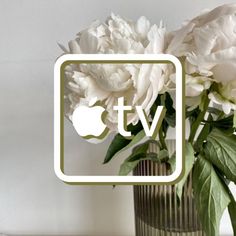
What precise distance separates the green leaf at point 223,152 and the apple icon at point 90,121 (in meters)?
0.12

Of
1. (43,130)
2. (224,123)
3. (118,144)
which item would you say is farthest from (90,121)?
(43,130)

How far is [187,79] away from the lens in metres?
0.45

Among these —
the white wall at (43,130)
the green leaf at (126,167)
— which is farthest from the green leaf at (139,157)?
the white wall at (43,130)

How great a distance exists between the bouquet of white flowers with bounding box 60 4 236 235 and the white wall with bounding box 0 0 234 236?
0.87 ft

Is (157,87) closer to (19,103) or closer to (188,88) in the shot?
(188,88)

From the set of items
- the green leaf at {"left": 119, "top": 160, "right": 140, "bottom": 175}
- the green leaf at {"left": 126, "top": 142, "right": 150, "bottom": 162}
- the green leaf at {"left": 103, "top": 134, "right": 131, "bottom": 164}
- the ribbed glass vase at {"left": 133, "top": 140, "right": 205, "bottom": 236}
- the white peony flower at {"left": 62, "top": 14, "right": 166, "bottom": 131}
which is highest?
the white peony flower at {"left": 62, "top": 14, "right": 166, "bottom": 131}

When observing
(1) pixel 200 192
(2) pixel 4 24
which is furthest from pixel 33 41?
(1) pixel 200 192

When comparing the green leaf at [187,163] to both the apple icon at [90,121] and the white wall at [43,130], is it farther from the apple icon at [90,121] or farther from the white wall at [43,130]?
the white wall at [43,130]

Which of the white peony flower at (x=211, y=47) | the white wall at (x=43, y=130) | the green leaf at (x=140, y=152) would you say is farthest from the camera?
the white wall at (x=43, y=130)

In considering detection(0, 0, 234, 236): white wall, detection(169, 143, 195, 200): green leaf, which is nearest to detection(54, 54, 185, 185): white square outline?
detection(169, 143, 195, 200): green leaf

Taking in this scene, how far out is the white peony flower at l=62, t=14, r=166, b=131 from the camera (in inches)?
17.8

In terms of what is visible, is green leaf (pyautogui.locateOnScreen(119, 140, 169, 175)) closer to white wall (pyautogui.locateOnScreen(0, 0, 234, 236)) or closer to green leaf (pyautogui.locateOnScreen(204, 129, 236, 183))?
green leaf (pyautogui.locateOnScreen(204, 129, 236, 183))

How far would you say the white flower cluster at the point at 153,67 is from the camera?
0.44 meters

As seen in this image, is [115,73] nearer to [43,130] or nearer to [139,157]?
[139,157]
